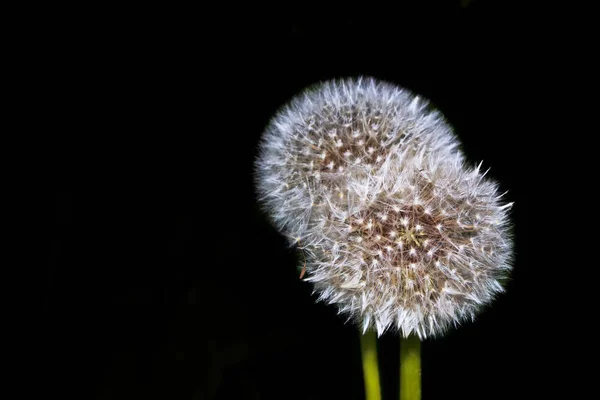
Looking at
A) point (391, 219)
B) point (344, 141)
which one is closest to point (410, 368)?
point (391, 219)

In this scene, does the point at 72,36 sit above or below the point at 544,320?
above

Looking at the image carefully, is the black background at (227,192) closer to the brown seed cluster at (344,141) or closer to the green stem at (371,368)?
the green stem at (371,368)

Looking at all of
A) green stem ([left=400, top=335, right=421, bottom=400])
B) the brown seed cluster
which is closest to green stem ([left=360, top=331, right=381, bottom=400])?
green stem ([left=400, top=335, right=421, bottom=400])

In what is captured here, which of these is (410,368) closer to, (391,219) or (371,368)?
(371,368)

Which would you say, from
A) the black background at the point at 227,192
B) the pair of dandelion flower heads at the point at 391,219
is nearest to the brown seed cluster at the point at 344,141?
the pair of dandelion flower heads at the point at 391,219

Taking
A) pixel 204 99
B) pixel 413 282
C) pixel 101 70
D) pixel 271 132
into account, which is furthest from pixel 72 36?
pixel 413 282

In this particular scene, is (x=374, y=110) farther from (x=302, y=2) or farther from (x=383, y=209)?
(x=302, y=2)

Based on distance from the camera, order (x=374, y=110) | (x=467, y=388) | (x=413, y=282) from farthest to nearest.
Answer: (x=467, y=388)
(x=374, y=110)
(x=413, y=282)
